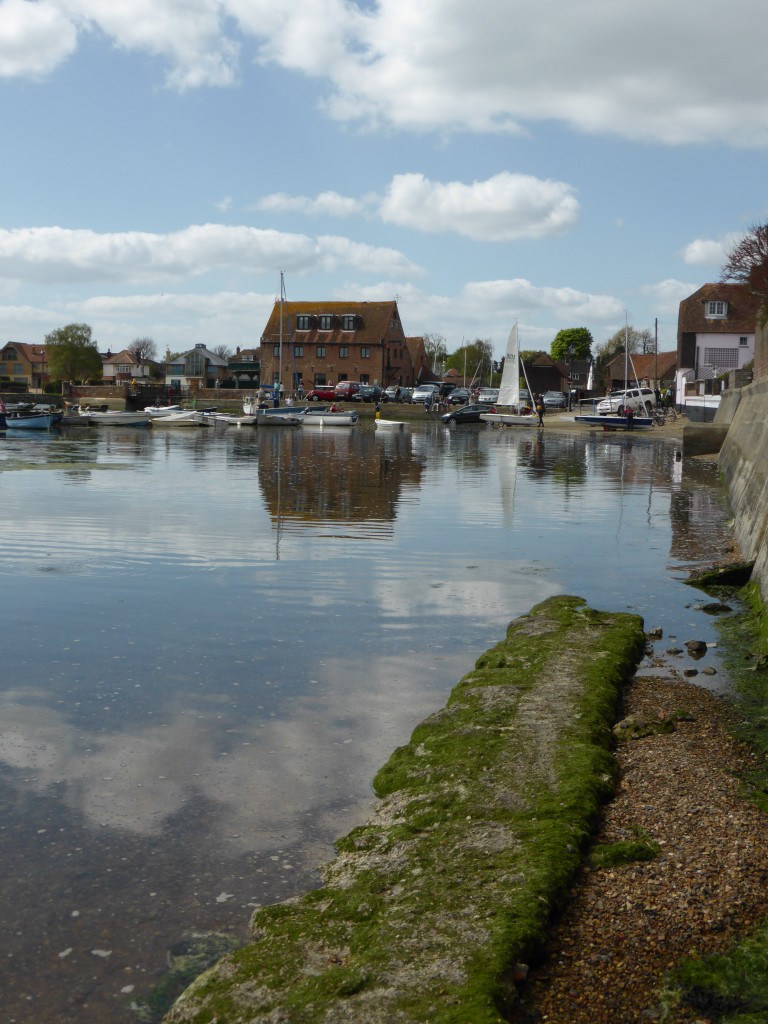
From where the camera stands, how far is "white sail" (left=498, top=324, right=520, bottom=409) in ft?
297

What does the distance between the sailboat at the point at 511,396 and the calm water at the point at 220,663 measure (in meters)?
55.6

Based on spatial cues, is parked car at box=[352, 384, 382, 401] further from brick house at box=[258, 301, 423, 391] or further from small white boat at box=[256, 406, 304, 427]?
brick house at box=[258, 301, 423, 391]

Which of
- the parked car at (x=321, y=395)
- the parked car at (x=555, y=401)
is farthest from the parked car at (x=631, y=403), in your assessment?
the parked car at (x=321, y=395)

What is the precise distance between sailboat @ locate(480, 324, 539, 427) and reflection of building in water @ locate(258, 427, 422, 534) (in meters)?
22.6

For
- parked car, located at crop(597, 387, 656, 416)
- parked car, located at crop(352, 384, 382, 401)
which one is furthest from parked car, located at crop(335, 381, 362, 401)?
parked car, located at crop(597, 387, 656, 416)

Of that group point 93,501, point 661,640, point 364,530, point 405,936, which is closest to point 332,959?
point 405,936

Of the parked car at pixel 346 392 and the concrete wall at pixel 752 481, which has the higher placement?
the parked car at pixel 346 392

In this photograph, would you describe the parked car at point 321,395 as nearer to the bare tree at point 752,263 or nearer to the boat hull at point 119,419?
the boat hull at point 119,419

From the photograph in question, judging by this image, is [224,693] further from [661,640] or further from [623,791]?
[661,640]

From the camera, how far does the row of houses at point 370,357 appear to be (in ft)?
325

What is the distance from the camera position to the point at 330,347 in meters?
129

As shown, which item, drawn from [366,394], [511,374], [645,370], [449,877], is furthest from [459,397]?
[449,877]

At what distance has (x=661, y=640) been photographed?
13.0 metres

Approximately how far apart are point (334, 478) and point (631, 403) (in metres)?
55.2
